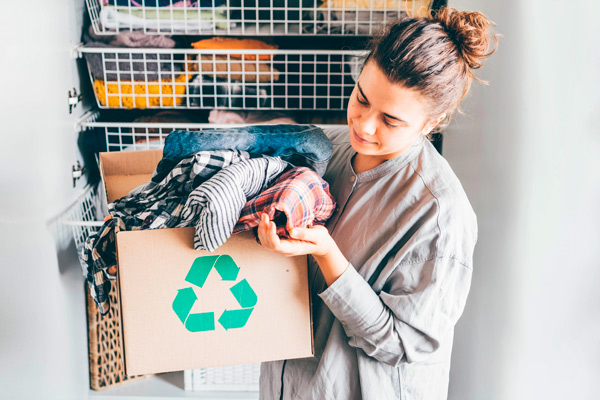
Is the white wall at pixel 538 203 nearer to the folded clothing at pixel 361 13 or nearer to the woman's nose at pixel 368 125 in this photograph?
the folded clothing at pixel 361 13

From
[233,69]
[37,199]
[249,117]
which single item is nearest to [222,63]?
[233,69]

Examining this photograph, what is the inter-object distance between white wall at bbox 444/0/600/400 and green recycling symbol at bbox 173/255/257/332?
549 mm

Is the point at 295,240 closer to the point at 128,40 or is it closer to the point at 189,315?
the point at 189,315

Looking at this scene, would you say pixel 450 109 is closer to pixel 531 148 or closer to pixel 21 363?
pixel 531 148

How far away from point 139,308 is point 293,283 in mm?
233

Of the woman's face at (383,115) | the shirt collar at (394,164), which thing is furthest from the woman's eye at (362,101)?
the shirt collar at (394,164)

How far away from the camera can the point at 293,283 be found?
80 centimetres

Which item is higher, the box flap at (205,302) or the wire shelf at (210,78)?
the wire shelf at (210,78)

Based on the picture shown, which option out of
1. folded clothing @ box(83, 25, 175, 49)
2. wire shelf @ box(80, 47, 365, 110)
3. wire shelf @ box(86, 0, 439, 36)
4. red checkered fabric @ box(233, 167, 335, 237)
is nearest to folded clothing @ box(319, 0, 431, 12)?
wire shelf @ box(86, 0, 439, 36)

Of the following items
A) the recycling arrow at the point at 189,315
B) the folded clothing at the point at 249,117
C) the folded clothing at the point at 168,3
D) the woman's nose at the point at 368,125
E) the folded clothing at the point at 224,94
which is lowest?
the recycling arrow at the point at 189,315

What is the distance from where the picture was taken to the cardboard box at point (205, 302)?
761 millimetres

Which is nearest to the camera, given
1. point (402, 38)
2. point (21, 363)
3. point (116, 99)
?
point (402, 38)

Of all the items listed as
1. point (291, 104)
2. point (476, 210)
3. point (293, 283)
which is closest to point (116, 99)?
point (291, 104)

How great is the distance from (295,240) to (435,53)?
341 mm
